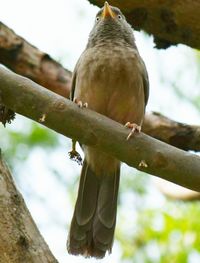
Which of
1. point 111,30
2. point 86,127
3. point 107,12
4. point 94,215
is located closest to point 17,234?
point 86,127

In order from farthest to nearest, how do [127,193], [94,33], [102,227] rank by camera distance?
[127,193] → [94,33] → [102,227]

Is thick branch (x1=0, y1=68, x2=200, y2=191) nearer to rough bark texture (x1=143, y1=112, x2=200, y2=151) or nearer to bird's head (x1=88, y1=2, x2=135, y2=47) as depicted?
rough bark texture (x1=143, y1=112, x2=200, y2=151)

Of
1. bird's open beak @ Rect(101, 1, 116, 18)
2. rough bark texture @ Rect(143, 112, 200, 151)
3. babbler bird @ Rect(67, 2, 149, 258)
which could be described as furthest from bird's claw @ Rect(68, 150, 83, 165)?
bird's open beak @ Rect(101, 1, 116, 18)

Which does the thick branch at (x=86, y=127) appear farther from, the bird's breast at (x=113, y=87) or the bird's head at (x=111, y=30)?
the bird's head at (x=111, y=30)

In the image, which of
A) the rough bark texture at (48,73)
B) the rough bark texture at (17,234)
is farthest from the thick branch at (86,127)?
the rough bark texture at (48,73)

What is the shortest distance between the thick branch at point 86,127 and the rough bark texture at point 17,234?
0.56m

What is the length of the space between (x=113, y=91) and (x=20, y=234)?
1556 millimetres

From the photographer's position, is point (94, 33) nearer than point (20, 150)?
Yes

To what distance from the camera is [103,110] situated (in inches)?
181

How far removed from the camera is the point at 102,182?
486cm

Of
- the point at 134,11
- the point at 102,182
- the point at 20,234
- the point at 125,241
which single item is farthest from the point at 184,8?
the point at 125,241

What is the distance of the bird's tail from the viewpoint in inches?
167

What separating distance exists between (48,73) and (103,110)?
90 centimetres

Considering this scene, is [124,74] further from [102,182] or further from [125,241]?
[125,241]
